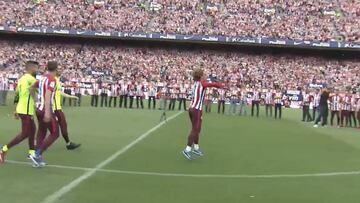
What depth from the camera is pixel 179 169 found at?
1119 centimetres

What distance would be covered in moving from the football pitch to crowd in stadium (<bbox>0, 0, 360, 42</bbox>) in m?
35.5

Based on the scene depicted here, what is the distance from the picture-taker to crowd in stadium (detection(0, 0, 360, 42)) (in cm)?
5303

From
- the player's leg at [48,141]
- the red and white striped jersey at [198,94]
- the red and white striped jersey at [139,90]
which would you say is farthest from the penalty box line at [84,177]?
the red and white striped jersey at [139,90]

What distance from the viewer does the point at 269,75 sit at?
164 ft

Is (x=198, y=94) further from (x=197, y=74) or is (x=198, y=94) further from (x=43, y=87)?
(x=43, y=87)

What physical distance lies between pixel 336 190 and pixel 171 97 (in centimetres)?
2297

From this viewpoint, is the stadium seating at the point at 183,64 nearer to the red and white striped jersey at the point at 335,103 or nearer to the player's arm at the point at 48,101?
the red and white striped jersey at the point at 335,103

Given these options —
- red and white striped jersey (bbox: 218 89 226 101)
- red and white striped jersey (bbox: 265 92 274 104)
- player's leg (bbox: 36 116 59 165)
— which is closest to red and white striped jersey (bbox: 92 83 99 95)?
red and white striped jersey (bbox: 218 89 226 101)

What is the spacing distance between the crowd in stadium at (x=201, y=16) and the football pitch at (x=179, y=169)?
35.5 meters

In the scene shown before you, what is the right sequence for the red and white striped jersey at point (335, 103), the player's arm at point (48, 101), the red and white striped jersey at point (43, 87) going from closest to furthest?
the player's arm at point (48, 101) < the red and white striped jersey at point (43, 87) < the red and white striped jersey at point (335, 103)

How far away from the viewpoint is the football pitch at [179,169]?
28.2 feet

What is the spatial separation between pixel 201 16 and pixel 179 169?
46.0 m

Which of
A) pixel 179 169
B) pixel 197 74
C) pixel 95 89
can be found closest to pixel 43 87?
pixel 179 169

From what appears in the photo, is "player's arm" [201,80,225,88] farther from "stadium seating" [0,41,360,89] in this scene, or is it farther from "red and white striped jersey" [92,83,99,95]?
"stadium seating" [0,41,360,89]
